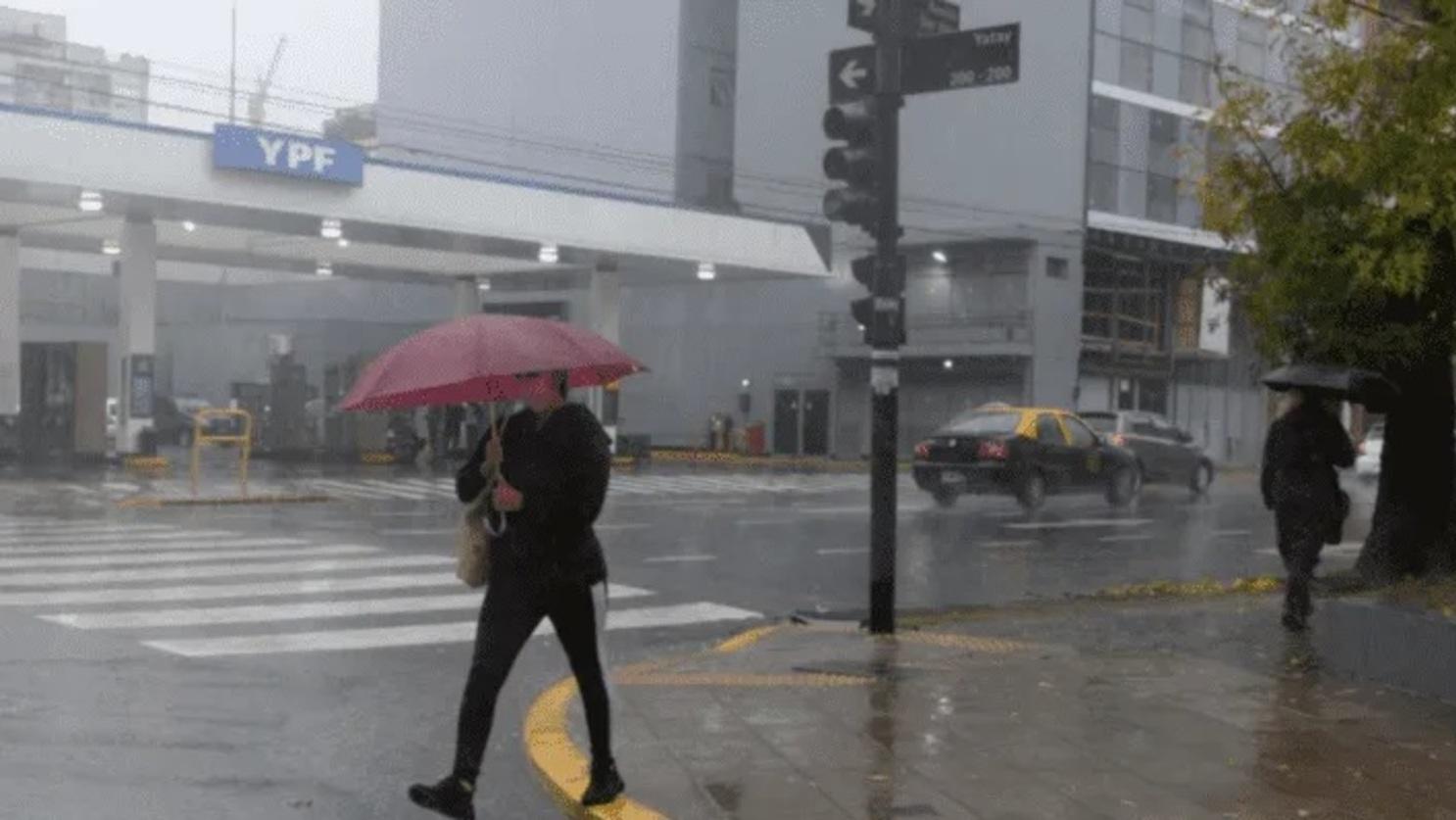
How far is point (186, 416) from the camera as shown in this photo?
2041 inches

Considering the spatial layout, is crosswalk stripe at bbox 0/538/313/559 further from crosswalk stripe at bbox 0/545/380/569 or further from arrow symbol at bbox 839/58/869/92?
arrow symbol at bbox 839/58/869/92

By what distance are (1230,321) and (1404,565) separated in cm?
275

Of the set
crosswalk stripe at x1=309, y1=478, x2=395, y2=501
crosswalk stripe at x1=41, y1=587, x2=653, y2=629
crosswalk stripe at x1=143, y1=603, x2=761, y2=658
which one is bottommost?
crosswalk stripe at x1=143, y1=603, x2=761, y2=658

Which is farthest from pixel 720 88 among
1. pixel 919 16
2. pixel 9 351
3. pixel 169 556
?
pixel 919 16

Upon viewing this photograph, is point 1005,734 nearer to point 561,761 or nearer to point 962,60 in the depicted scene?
point 561,761

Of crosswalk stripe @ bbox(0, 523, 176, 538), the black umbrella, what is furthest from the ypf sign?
the black umbrella

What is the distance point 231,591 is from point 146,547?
157 inches

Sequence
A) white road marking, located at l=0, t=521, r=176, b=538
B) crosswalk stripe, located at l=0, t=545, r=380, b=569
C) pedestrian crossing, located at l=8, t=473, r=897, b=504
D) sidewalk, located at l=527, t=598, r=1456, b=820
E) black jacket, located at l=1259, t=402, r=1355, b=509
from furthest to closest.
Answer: pedestrian crossing, located at l=8, t=473, r=897, b=504
white road marking, located at l=0, t=521, r=176, b=538
crosswalk stripe, located at l=0, t=545, r=380, b=569
black jacket, located at l=1259, t=402, r=1355, b=509
sidewalk, located at l=527, t=598, r=1456, b=820

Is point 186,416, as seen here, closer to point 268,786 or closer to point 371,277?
point 371,277

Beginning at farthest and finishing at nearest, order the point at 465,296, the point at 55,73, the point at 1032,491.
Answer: the point at 55,73 → the point at 465,296 → the point at 1032,491

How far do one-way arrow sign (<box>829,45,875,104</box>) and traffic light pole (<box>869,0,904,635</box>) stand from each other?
7 centimetres

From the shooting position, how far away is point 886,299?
Result: 11562mm

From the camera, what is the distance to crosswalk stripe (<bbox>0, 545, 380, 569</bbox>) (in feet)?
52.8

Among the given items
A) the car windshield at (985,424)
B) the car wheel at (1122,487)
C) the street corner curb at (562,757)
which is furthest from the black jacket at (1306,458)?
the car wheel at (1122,487)
